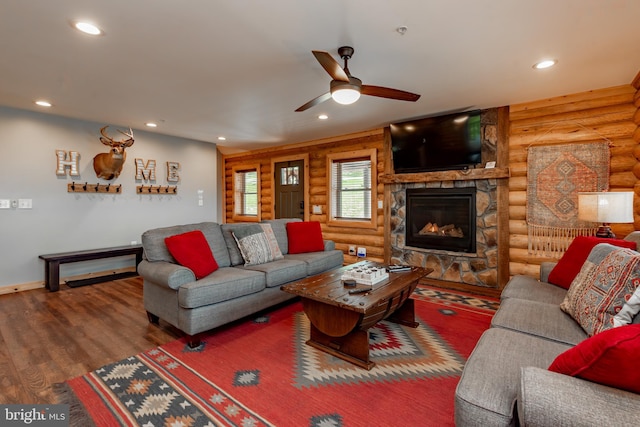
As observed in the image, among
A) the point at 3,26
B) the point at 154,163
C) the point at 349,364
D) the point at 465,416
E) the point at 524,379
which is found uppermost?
the point at 3,26

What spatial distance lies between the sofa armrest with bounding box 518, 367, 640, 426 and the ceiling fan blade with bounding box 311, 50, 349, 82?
79.8 inches

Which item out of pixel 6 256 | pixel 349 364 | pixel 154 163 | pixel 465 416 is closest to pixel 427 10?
pixel 465 416

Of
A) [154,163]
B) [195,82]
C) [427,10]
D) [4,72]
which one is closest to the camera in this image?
[427,10]

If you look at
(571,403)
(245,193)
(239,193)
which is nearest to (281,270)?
(571,403)

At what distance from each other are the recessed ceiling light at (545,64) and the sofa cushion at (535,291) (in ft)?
6.38

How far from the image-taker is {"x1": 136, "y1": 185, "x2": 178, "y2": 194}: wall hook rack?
5.32 m

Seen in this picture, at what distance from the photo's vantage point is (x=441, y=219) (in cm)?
448

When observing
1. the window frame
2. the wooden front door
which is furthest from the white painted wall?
the wooden front door

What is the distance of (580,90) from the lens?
340 cm

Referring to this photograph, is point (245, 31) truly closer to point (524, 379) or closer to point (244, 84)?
point (244, 84)

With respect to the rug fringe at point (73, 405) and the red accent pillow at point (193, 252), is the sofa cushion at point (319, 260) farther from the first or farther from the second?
the rug fringe at point (73, 405)

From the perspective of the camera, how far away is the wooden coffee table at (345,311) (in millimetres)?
2166

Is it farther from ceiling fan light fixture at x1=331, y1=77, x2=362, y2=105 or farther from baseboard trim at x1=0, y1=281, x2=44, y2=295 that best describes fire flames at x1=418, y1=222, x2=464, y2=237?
baseboard trim at x1=0, y1=281, x2=44, y2=295

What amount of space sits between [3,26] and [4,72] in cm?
111
